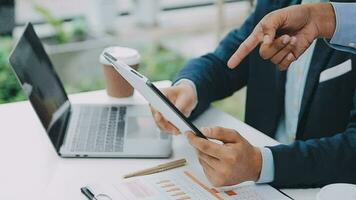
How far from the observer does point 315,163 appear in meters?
1.10

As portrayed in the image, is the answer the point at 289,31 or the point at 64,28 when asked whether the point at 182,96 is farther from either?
the point at 64,28

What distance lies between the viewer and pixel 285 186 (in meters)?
1.08

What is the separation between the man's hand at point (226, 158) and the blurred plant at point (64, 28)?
1.77m

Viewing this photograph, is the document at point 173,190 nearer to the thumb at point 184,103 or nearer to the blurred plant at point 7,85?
the thumb at point 184,103

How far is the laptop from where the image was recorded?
3.87ft

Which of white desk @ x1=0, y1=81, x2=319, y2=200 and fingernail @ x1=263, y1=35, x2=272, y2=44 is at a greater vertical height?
fingernail @ x1=263, y1=35, x2=272, y2=44

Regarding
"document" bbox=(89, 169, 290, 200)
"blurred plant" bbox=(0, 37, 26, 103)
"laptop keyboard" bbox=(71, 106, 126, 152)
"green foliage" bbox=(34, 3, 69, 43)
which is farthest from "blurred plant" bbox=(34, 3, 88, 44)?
"document" bbox=(89, 169, 290, 200)

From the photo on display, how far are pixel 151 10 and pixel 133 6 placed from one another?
0.34 feet

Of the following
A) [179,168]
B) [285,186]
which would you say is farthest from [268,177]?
[179,168]

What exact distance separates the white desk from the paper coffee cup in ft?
0.70

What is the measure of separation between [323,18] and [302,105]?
1.26ft

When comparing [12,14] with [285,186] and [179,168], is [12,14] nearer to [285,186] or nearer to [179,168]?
[179,168]

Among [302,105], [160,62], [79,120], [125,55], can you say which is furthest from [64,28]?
[302,105]

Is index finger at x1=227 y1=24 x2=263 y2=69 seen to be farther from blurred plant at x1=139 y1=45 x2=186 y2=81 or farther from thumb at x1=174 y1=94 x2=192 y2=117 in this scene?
blurred plant at x1=139 y1=45 x2=186 y2=81
